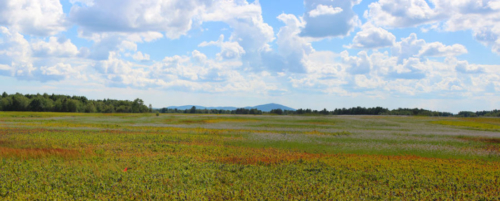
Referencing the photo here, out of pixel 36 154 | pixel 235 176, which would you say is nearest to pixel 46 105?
pixel 36 154

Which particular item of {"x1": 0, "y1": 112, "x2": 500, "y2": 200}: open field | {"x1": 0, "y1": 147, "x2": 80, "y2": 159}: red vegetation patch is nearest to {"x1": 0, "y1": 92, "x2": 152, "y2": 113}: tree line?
{"x1": 0, "y1": 147, "x2": 80, "y2": 159}: red vegetation patch

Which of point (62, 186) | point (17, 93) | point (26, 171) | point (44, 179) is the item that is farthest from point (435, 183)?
point (17, 93)

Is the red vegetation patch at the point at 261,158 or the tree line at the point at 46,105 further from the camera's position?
the tree line at the point at 46,105

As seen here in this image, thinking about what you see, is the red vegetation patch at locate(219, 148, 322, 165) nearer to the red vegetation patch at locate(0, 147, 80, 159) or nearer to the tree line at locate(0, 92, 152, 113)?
the red vegetation patch at locate(0, 147, 80, 159)

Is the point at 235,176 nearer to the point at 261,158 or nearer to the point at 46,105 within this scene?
the point at 261,158

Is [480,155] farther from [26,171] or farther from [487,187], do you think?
[26,171]

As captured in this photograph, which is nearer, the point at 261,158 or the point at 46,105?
the point at 261,158

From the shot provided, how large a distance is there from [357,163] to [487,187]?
7417 mm

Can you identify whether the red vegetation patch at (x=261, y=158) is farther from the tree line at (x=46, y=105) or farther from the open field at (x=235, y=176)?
the tree line at (x=46, y=105)

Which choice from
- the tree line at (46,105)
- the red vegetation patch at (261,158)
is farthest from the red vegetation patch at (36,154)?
the tree line at (46,105)

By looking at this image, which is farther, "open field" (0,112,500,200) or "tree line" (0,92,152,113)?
"tree line" (0,92,152,113)

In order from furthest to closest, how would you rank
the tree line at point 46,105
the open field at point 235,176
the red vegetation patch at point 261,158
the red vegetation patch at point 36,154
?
the tree line at point 46,105
the red vegetation patch at point 36,154
the red vegetation patch at point 261,158
the open field at point 235,176

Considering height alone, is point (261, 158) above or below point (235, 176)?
above

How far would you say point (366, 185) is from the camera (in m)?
16.3
